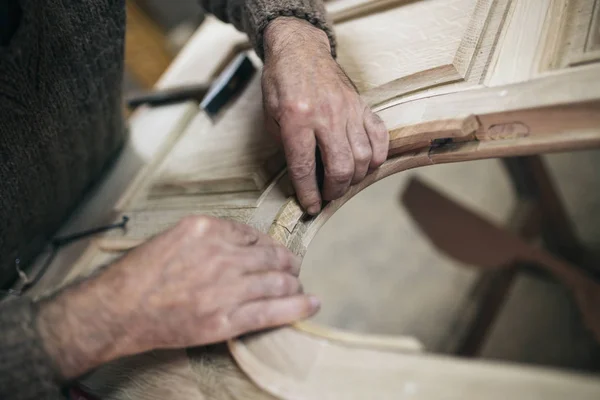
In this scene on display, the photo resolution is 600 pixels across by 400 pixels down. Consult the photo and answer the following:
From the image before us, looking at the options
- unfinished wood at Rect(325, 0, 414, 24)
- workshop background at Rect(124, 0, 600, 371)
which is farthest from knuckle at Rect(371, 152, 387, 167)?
workshop background at Rect(124, 0, 600, 371)

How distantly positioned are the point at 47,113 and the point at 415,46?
60 cm

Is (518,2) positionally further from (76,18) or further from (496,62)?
(76,18)

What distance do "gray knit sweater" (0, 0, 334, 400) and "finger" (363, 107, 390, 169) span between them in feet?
0.71

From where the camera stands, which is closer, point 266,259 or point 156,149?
point 266,259

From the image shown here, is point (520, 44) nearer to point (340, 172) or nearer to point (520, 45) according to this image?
point (520, 45)

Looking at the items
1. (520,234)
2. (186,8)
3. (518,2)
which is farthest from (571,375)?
(186,8)

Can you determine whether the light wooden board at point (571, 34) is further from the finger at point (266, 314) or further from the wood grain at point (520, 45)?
the finger at point (266, 314)

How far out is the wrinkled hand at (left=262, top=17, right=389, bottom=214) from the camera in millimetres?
650

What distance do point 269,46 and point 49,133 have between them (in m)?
0.39

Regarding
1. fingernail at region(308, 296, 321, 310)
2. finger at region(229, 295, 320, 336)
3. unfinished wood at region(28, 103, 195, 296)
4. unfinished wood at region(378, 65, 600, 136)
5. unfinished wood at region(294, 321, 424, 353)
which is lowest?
unfinished wood at region(28, 103, 195, 296)

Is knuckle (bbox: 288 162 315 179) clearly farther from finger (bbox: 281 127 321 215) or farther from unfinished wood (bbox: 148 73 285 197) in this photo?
unfinished wood (bbox: 148 73 285 197)

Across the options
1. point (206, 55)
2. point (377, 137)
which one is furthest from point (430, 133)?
point (206, 55)

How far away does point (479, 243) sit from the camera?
133 cm

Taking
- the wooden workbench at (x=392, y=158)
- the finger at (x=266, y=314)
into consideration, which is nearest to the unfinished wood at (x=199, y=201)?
the wooden workbench at (x=392, y=158)
